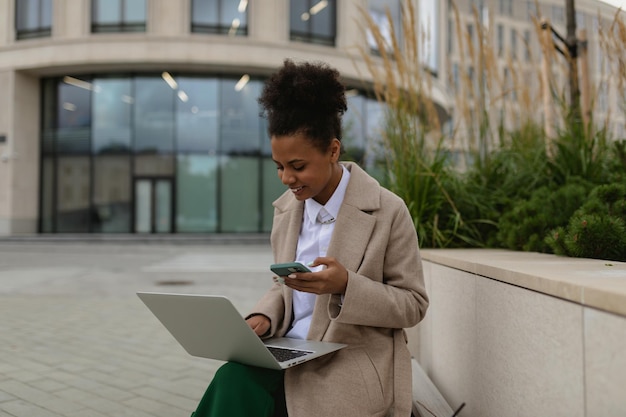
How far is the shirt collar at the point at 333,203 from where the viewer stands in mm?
2023

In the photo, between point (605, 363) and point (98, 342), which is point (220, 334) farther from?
point (98, 342)

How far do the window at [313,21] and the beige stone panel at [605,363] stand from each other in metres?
A: 22.3

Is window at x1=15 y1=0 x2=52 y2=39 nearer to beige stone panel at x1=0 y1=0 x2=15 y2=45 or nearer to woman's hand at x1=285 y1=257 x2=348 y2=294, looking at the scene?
beige stone panel at x1=0 y1=0 x2=15 y2=45

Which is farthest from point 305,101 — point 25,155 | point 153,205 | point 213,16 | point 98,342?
point 25,155

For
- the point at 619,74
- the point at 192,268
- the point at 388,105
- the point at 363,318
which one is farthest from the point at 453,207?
the point at 192,268

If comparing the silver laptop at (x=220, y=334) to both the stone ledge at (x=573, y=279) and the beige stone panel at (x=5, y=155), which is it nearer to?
the stone ledge at (x=573, y=279)

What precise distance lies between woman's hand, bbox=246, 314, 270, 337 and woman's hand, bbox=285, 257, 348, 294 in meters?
0.38

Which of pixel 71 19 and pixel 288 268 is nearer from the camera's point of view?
pixel 288 268

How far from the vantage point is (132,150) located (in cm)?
2227

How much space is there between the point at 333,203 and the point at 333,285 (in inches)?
16.6

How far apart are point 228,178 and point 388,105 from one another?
18725mm

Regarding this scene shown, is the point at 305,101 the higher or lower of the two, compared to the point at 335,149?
higher

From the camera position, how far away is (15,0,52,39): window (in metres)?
22.2

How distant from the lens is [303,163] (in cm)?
188
